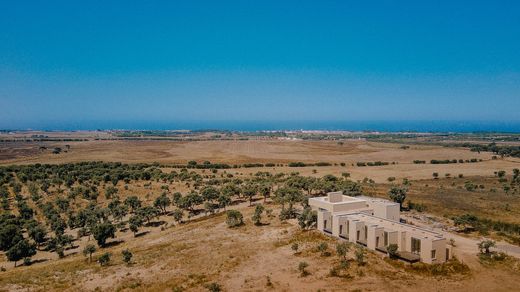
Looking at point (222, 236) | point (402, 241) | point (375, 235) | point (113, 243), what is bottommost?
point (113, 243)

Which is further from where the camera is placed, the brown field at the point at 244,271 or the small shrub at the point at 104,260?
the small shrub at the point at 104,260

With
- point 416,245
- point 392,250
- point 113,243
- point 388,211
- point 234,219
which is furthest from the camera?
point 234,219

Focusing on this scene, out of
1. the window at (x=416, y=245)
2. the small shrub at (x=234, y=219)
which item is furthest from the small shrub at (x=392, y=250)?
the small shrub at (x=234, y=219)

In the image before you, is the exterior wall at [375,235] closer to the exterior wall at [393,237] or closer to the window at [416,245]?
the exterior wall at [393,237]

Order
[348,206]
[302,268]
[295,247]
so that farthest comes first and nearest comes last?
[348,206] < [295,247] < [302,268]

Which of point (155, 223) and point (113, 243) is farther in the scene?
point (155, 223)

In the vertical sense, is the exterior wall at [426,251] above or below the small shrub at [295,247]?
above

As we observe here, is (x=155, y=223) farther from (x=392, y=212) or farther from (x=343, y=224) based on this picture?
(x=392, y=212)

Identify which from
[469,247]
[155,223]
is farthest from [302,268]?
[155,223]
